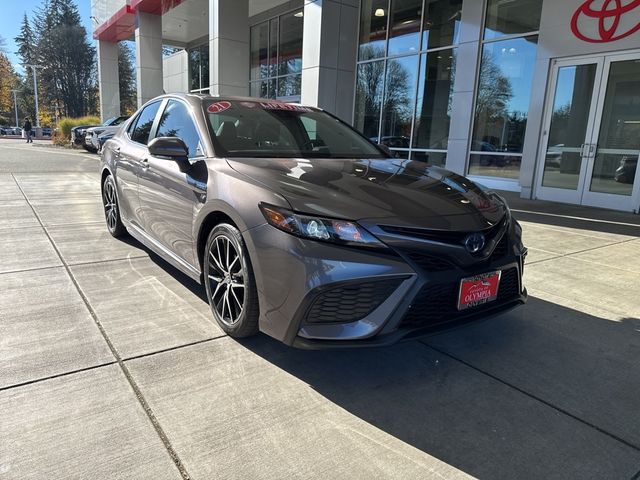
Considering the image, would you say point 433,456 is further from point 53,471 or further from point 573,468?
point 53,471

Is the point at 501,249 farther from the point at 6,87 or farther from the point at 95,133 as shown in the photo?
the point at 6,87

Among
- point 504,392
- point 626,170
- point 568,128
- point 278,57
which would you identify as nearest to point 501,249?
point 504,392

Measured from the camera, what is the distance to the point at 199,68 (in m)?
26.2

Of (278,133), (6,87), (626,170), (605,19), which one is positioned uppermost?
(6,87)

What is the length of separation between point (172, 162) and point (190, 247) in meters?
0.72

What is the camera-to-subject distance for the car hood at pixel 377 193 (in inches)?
95.6

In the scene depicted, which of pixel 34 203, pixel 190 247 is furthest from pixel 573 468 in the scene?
pixel 34 203

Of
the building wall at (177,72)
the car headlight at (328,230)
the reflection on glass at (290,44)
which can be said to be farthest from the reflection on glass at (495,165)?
the building wall at (177,72)

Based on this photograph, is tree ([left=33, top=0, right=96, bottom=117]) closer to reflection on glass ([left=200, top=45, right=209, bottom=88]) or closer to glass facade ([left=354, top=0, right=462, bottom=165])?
reflection on glass ([left=200, top=45, right=209, bottom=88])

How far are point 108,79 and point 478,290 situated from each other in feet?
102

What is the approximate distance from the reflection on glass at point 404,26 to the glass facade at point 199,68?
1368cm

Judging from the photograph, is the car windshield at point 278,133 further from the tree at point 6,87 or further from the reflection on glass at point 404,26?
the tree at point 6,87

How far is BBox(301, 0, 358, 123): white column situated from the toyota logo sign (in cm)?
504

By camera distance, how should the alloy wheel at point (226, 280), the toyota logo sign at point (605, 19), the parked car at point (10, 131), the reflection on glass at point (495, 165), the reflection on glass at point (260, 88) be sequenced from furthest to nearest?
the parked car at point (10, 131) < the reflection on glass at point (260, 88) < the reflection on glass at point (495, 165) < the toyota logo sign at point (605, 19) < the alloy wheel at point (226, 280)
